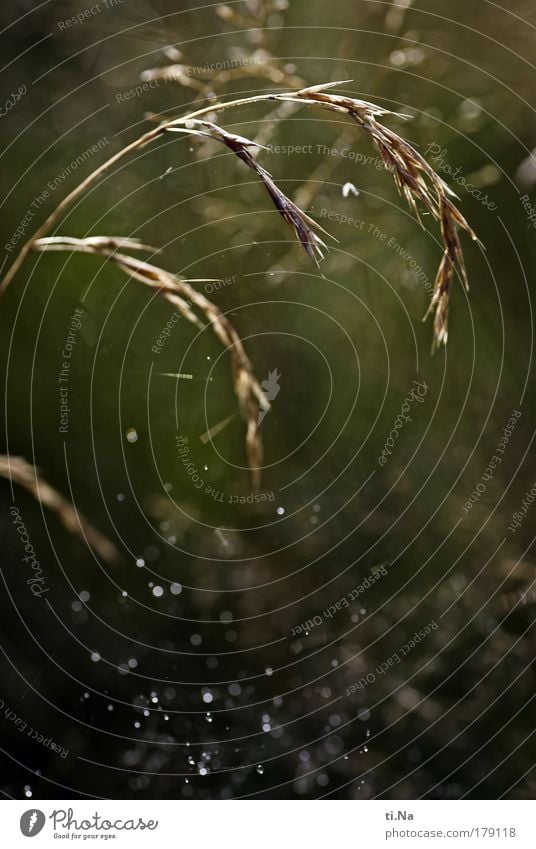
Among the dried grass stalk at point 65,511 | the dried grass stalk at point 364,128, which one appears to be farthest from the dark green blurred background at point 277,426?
the dried grass stalk at point 364,128

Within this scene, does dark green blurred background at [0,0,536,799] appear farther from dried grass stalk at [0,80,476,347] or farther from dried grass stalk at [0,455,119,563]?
dried grass stalk at [0,80,476,347]

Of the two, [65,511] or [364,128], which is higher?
[364,128]

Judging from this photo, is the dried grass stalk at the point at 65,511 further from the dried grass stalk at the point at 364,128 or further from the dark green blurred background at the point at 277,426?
the dried grass stalk at the point at 364,128

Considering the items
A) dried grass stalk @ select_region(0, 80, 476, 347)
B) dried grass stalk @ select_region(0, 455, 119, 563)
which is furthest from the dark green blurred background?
dried grass stalk @ select_region(0, 80, 476, 347)

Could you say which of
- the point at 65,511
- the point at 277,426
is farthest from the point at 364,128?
the point at 65,511

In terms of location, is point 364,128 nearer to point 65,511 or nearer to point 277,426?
point 277,426
